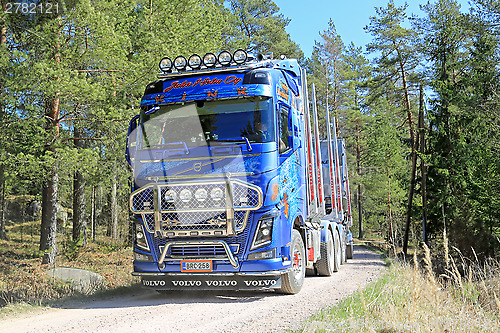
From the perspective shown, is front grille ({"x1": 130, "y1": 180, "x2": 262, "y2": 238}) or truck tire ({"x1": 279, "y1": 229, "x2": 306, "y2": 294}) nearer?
front grille ({"x1": 130, "y1": 180, "x2": 262, "y2": 238})

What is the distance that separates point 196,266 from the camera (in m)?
7.09

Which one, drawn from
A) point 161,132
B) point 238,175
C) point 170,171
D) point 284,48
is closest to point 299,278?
point 238,175

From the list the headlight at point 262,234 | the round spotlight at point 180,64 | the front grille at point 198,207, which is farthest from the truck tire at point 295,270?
the round spotlight at point 180,64

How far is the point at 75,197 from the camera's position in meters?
19.0

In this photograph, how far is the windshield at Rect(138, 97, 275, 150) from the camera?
734 cm

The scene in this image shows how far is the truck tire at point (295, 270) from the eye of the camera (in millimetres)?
7719

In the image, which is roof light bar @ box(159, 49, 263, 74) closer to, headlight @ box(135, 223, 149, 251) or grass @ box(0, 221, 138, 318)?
headlight @ box(135, 223, 149, 251)

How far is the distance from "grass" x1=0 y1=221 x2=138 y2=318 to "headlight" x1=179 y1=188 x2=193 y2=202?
2914 mm

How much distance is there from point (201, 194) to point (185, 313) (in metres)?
1.81

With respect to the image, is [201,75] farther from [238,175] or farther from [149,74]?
[149,74]

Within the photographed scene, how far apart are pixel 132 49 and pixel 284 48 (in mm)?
22545

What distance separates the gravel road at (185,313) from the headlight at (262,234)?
0.97m

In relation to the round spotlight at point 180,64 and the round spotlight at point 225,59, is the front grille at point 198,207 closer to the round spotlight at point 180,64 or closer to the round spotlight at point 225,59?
the round spotlight at point 225,59

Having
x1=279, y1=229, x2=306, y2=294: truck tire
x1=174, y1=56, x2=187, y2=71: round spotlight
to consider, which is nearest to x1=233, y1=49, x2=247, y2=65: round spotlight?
x1=174, y1=56, x2=187, y2=71: round spotlight
